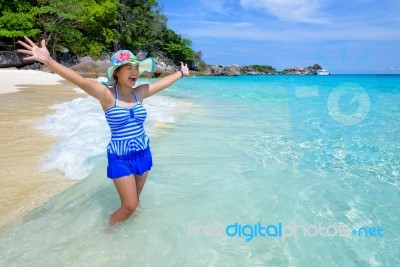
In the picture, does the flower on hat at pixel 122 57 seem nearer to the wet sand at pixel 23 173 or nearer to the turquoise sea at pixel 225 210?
the turquoise sea at pixel 225 210

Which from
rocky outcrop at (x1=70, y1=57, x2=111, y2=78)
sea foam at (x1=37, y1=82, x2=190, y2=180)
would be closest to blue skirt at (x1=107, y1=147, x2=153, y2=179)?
sea foam at (x1=37, y1=82, x2=190, y2=180)

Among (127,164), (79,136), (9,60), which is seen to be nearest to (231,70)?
(9,60)

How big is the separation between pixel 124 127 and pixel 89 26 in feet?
142

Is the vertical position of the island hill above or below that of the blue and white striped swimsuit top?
below

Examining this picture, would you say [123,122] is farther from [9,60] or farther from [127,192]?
[9,60]

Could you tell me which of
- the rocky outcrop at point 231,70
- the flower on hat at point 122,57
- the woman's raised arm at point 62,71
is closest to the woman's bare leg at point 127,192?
the woman's raised arm at point 62,71

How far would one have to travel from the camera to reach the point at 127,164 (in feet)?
9.75

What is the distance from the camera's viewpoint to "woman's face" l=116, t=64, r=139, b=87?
9.62 feet

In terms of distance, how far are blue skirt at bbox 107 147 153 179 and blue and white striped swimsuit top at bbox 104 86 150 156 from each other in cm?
5

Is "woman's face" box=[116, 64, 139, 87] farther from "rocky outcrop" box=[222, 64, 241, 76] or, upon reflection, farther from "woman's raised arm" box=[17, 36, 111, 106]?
"rocky outcrop" box=[222, 64, 241, 76]

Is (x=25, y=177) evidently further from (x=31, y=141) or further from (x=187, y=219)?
(x=187, y=219)

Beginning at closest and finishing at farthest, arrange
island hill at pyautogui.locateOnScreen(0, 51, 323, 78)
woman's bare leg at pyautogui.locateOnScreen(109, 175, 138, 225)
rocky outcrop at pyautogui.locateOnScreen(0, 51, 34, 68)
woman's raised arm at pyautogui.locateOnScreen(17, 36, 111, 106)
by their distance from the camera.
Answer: woman's raised arm at pyautogui.locateOnScreen(17, 36, 111, 106)
woman's bare leg at pyautogui.locateOnScreen(109, 175, 138, 225)
rocky outcrop at pyautogui.locateOnScreen(0, 51, 34, 68)
island hill at pyautogui.locateOnScreen(0, 51, 323, 78)

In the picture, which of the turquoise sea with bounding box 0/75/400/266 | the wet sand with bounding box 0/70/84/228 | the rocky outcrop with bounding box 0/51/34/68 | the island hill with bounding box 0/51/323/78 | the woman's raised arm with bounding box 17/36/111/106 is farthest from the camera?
the island hill with bounding box 0/51/323/78

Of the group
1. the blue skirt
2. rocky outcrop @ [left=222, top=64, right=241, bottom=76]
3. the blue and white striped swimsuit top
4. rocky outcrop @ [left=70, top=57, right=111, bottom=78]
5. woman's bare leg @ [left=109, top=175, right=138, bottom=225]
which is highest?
the blue and white striped swimsuit top
